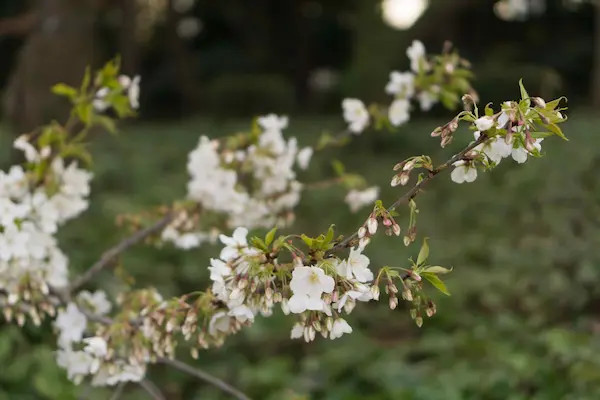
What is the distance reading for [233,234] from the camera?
4.24 feet

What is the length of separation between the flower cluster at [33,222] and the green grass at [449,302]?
569 millimetres

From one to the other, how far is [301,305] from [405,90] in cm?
118

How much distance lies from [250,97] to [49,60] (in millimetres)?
7519

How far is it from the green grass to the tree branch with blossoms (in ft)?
1.74

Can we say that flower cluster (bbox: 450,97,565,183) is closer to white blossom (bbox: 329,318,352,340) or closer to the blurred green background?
white blossom (bbox: 329,318,352,340)

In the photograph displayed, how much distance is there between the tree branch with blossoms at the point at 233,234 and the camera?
3.85 ft

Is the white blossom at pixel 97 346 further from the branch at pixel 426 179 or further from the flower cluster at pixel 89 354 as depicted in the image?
the branch at pixel 426 179

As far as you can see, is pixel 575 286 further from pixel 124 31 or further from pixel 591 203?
pixel 124 31

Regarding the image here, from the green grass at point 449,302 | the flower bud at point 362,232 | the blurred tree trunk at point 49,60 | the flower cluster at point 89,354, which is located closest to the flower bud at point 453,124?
the flower bud at point 362,232

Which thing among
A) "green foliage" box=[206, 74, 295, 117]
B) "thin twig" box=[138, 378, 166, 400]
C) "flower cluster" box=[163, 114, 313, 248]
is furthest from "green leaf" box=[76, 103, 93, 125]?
"green foliage" box=[206, 74, 295, 117]

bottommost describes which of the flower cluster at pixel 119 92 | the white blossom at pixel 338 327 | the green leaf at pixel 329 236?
the white blossom at pixel 338 327

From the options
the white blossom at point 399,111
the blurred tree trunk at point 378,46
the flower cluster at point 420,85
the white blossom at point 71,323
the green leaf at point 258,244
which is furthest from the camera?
the blurred tree trunk at point 378,46

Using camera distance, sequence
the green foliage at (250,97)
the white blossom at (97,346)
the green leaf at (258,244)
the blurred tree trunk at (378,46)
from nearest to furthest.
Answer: the green leaf at (258,244) → the white blossom at (97,346) → the blurred tree trunk at (378,46) → the green foliage at (250,97)

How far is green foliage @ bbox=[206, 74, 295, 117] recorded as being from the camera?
11.4 m
